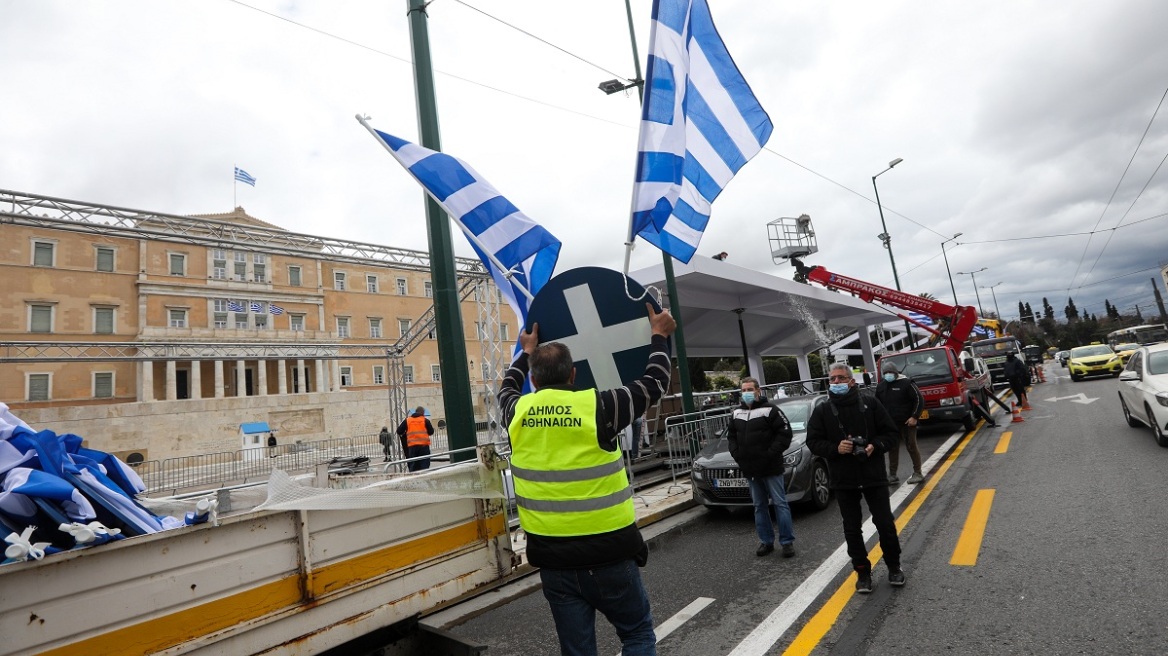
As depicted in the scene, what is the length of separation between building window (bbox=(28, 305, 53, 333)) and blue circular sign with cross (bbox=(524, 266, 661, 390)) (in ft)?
165

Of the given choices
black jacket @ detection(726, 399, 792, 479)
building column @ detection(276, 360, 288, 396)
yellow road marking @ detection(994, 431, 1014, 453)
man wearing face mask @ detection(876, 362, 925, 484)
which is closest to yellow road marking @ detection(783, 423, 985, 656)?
black jacket @ detection(726, 399, 792, 479)

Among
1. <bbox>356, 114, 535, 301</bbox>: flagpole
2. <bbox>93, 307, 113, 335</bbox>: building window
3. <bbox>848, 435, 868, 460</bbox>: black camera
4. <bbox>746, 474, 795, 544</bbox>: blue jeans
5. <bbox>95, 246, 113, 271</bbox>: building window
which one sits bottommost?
<bbox>746, 474, 795, 544</bbox>: blue jeans

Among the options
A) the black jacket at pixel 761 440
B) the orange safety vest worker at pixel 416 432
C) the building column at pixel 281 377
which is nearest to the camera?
the black jacket at pixel 761 440

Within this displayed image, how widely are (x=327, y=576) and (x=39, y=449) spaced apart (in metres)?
1.48

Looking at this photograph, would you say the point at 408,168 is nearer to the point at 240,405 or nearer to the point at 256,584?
the point at 256,584

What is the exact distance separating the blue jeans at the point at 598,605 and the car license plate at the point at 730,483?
195 inches

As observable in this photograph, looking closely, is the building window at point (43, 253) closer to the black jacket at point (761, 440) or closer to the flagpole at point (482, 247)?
the flagpole at point (482, 247)

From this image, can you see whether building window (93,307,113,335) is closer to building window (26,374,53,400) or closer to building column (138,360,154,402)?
building column (138,360,154,402)

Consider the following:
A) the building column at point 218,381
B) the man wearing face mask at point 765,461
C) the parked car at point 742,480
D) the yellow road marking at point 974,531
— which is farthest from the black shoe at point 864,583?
the building column at point 218,381

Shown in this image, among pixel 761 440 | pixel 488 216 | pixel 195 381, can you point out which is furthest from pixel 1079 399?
pixel 195 381

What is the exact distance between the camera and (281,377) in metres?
45.7

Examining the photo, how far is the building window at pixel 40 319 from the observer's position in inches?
1517

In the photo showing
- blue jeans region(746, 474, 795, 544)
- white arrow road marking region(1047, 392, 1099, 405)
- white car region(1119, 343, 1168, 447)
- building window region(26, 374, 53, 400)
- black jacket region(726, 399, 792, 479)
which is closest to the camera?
blue jeans region(746, 474, 795, 544)

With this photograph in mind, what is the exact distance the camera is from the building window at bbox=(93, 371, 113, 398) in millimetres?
40344
